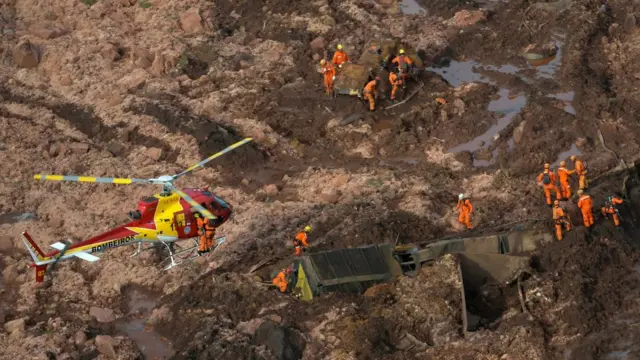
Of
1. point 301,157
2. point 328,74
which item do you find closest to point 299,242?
point 301,157

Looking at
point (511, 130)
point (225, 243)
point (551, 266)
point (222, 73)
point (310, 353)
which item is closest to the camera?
point (310, 353)

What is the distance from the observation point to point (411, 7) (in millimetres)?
31188

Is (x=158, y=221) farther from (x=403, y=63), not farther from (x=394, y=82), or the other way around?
(x=403, y=63)

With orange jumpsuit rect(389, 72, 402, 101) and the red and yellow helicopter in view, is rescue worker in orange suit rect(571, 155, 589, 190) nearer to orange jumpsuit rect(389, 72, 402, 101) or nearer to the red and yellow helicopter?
orange jumpsuit rect(389, 72, 402, 101)

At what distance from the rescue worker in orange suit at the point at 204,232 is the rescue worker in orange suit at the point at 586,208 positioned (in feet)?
25.4

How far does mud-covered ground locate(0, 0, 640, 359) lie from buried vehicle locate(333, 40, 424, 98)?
40cm

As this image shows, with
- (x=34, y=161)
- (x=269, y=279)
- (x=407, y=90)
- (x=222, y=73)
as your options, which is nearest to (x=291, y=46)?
(x=222, y=73)

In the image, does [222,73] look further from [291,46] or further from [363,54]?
[363,54]

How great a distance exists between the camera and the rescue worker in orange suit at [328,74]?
1017 inches

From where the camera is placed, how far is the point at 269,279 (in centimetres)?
1991

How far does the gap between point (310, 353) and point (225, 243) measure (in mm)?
4653

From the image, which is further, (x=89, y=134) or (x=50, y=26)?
(x=50, y=26)

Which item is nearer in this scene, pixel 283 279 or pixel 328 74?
pixel 283 279

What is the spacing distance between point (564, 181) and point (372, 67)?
7090 mm
